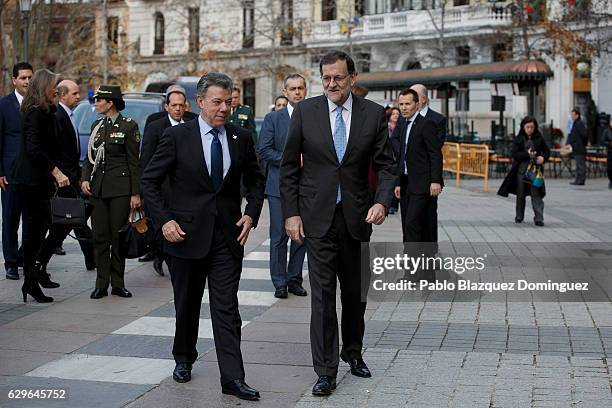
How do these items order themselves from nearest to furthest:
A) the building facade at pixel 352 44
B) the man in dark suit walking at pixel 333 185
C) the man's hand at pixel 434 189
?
the man in dark suit walking at pixel 333 185 → the man's hand at pixel 434 189 → the building facade at pixel 352 44

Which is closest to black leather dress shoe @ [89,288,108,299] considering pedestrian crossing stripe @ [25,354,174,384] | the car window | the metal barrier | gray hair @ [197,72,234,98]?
pedestrian crossing stripe @ [25,354,174,384]

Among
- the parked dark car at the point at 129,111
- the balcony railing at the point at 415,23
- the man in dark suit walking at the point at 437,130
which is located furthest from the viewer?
the balcony railing at the point at 415,23

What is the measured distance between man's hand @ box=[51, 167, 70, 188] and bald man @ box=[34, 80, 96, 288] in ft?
0.17

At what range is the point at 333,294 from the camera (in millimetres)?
6508

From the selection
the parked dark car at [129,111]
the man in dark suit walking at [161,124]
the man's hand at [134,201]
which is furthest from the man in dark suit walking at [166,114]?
the parked dark car at [129,111]

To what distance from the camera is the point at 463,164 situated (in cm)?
2778

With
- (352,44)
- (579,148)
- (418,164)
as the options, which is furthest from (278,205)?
(352,44)

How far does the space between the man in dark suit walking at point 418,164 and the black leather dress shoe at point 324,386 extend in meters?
4.02

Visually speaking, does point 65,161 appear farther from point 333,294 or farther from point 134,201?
point 333,294

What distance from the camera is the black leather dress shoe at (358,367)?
6.63 meters

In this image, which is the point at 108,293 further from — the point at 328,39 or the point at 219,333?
the point at 328,39

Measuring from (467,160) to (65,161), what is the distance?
18609 mm

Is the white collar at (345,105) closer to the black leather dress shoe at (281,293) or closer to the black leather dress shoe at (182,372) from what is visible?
the black leather dress shoe at (182,372)

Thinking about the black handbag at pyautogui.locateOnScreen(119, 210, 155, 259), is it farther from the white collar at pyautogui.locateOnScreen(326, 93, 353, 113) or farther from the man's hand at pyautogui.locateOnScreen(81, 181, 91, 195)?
the white collar at pyautogui.locateOnScreen(326, 93, 353, 113)
